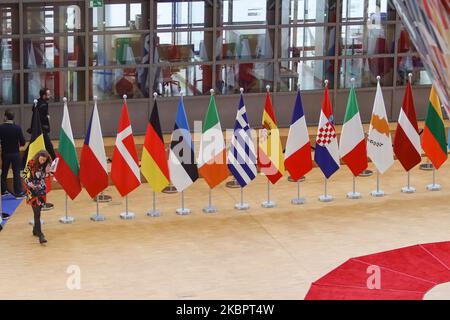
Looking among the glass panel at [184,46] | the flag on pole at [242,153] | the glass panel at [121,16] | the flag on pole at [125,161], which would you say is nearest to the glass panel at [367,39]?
the glass panel at [184,46]

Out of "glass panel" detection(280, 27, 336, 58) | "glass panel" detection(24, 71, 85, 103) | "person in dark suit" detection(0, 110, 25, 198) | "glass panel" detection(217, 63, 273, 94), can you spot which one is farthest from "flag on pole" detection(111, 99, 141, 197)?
"glass panel" detection(280, 27, 336, 58)

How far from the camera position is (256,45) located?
77.4 feet

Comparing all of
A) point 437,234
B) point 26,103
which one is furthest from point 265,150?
point 26,103

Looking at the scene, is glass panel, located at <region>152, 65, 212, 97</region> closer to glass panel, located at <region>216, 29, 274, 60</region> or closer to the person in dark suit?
glass panel, located at <region>216, 29, 274, 60</region>

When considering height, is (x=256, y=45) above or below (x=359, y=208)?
above

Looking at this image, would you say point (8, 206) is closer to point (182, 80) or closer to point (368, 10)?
point (182, 80)

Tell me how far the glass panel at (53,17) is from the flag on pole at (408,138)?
5995 millimetres

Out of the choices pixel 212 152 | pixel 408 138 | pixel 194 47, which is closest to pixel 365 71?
pixel 194 47

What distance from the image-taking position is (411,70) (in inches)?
977

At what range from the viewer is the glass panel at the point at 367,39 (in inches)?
953

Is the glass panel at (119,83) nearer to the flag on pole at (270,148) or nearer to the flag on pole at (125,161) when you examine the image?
the flag on pole at (125,161)

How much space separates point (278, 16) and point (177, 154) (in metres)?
5.22

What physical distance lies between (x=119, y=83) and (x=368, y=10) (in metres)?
5.14

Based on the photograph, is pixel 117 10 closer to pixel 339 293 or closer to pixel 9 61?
pixel 9 61
